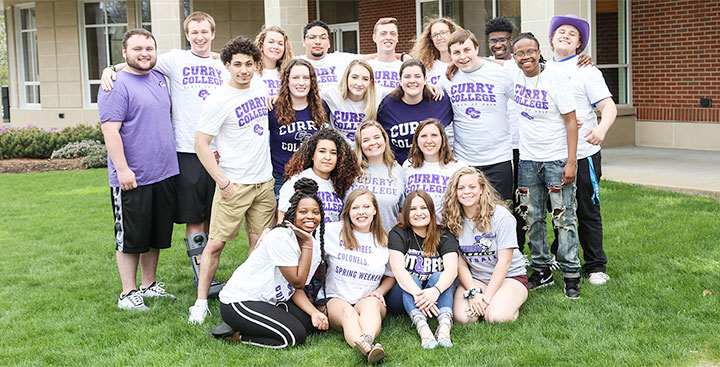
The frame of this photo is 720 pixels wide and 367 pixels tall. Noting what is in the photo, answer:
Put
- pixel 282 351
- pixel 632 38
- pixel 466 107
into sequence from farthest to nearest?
pixel 632 38 → pixel 466 107 → pixel 282 351

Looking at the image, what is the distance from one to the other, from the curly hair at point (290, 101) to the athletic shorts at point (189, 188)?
85 cm

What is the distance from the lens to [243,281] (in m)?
4.85

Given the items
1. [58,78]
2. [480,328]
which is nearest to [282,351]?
[480,328]

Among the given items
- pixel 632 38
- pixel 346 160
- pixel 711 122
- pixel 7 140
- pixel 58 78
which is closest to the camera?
pixel 346 160

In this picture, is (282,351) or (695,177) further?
(695,177)


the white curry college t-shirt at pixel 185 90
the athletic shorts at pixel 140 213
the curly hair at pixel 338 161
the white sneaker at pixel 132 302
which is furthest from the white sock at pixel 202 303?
the white curry college t-shirt at pixel 185 90

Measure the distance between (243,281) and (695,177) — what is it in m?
7.35

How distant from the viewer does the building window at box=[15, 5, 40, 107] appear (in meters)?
23.6

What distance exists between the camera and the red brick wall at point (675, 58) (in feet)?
42.6

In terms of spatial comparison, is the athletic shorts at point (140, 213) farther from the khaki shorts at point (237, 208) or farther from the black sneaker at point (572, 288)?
the black sneaker at point (572, 288)

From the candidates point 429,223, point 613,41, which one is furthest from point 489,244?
point 613,41

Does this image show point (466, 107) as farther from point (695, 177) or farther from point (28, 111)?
point (28, 111)

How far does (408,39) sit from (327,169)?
12.8 meters

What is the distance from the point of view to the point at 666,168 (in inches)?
435
